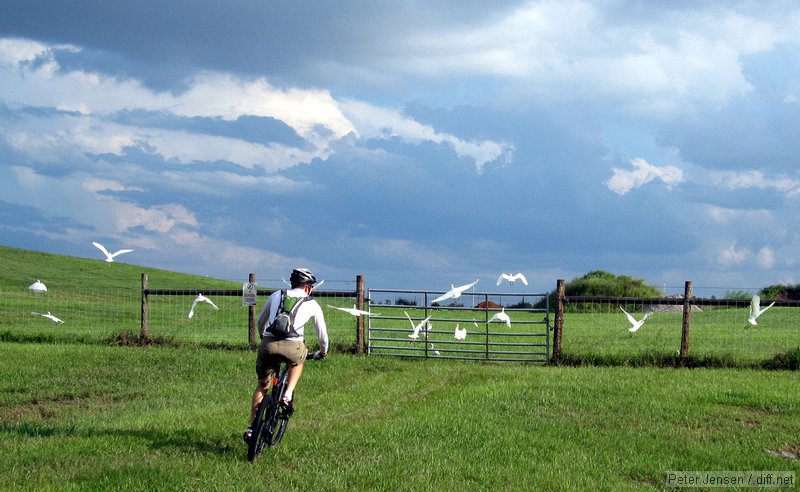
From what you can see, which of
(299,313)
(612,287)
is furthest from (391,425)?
(612,287)

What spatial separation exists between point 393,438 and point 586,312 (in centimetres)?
3507

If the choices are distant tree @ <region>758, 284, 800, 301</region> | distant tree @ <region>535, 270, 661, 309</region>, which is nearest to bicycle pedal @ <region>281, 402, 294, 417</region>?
distant tree @ <region>535, 270, 661, 309</region>

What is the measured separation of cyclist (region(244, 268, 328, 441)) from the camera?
30.9ft

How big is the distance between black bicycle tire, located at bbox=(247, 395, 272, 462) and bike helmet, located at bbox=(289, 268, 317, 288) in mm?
1262

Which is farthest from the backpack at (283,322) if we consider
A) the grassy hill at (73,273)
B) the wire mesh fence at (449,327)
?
the grassy hill at (73,273)

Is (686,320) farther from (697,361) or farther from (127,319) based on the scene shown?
(127,319)

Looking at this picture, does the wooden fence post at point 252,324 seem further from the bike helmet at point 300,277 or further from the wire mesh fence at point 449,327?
the bike helmet at point 300,277

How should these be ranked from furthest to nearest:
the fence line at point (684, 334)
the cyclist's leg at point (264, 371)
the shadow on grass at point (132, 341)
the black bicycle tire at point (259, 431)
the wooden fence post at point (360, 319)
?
the shadow on grass at point (132, 341)
the wooden fence post at point (360, 319)
the fence line at point (684, 334)
the cyclist's leg at point (264, 371)
the black bicycle tire at point (259, 431)

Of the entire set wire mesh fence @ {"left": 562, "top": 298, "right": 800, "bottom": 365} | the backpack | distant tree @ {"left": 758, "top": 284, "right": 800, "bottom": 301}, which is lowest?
wire mesh fence @ {"left": 562, "top": 298, "right": 800, "bottom": 365}

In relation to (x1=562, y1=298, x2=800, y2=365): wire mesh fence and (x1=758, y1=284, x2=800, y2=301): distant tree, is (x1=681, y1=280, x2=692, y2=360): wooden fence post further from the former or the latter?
(x1=758, y1=284, x2=800, y2=301): distant tree

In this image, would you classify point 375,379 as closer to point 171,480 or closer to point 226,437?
point 226,437

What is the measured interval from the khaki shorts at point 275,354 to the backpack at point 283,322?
0.08m

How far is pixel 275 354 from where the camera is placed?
945 cm

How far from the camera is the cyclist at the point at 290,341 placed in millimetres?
9430
